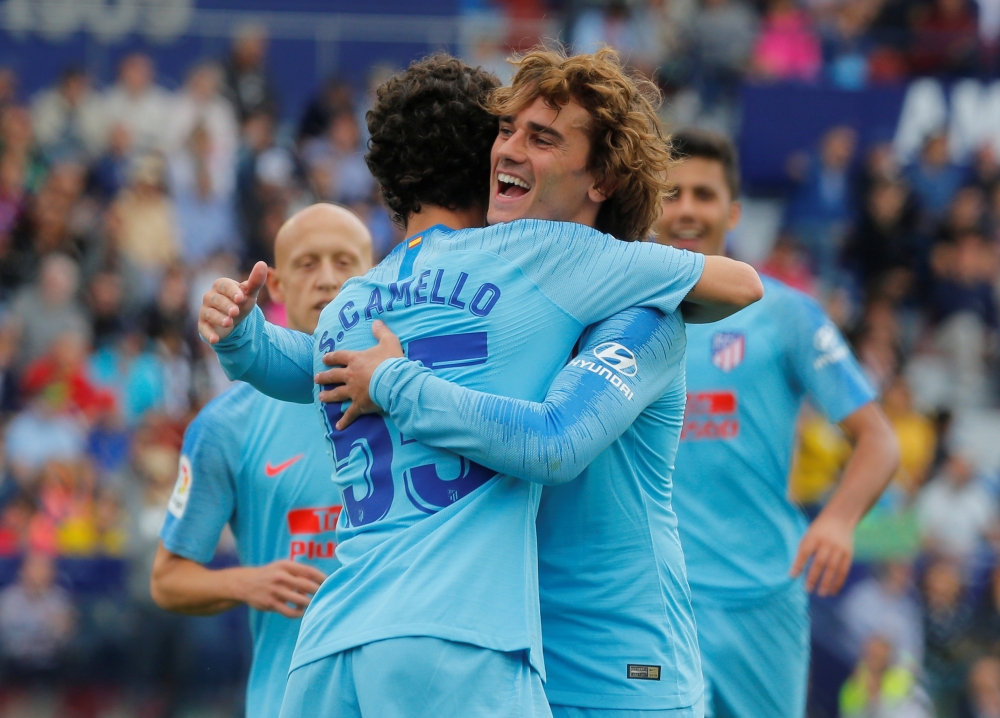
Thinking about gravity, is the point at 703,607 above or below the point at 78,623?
above

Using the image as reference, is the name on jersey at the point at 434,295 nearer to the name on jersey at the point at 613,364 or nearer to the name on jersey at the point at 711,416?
the name on jersey at the point at 613,364

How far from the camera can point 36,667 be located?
30.6 ft

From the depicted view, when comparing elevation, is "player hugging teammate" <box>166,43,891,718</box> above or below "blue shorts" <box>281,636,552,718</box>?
above

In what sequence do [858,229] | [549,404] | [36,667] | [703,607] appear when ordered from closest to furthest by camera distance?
→ [549,404] < [703,607] < [36,667] < [858,229]

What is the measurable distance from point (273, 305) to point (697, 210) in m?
6.73

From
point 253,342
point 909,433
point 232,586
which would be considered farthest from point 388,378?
point 909,433

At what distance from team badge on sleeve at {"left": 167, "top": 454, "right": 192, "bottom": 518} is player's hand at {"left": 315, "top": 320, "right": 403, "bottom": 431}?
1220mm

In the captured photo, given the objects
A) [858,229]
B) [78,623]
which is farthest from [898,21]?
[78,623]

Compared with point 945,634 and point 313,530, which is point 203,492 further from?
point 945,634

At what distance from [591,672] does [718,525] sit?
1.85m

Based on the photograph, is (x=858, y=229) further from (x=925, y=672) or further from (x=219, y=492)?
(x=219, y=492)

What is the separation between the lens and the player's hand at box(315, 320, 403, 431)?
3.07m

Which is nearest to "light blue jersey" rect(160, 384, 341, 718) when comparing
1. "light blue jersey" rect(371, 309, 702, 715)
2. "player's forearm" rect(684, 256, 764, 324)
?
"light blue jersey" rect(371, 309, 702, 715)

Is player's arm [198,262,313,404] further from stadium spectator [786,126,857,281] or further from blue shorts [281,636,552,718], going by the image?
stadium spectator [786,126,857,281]
